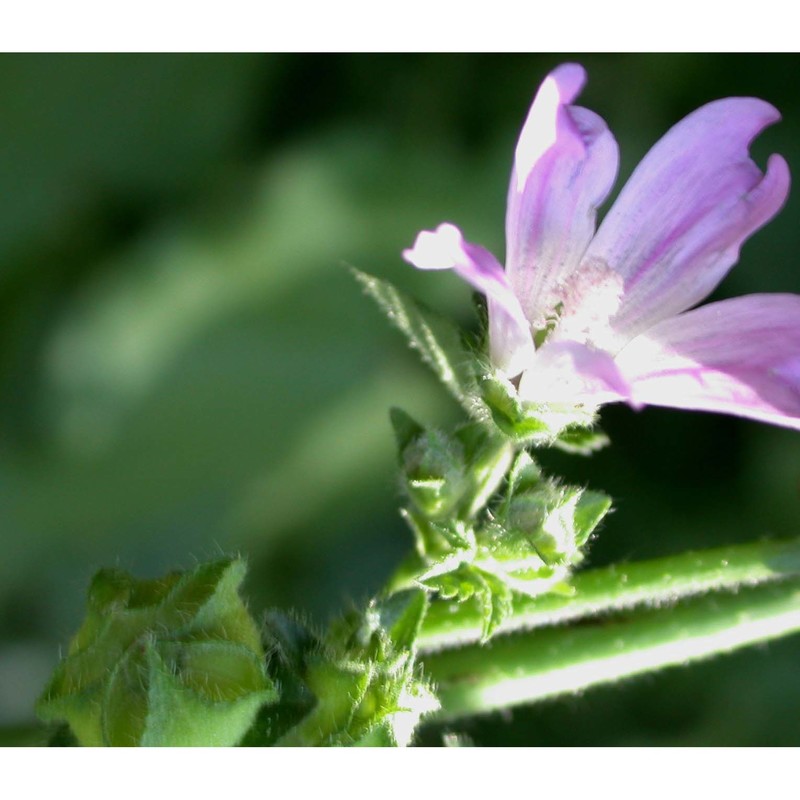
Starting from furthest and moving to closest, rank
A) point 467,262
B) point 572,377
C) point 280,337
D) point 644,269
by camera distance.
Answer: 1. point 280,337
2. point 644,269
3. point 572,377
4. point 467,262

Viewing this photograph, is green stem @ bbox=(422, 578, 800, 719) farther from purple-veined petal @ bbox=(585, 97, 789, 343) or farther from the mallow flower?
purple-veined petal @ bbox=(585, 97, 789, 343)

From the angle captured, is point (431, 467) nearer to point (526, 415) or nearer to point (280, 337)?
point (526, 415)

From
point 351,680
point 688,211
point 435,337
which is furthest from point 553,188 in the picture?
point 351,680

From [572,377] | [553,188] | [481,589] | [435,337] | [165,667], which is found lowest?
[481,589]

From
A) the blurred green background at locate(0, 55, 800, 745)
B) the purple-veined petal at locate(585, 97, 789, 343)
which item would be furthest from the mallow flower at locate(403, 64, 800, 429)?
the blurred green background at locate(0, 55, 800, 745)

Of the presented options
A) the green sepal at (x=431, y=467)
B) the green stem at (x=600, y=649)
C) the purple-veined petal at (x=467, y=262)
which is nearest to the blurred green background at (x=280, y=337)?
the green stem at (x=600, y=649)

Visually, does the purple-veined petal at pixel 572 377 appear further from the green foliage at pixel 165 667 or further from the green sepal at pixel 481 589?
the green foliage at pixel 165 667

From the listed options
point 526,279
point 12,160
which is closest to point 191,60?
point 12,160
